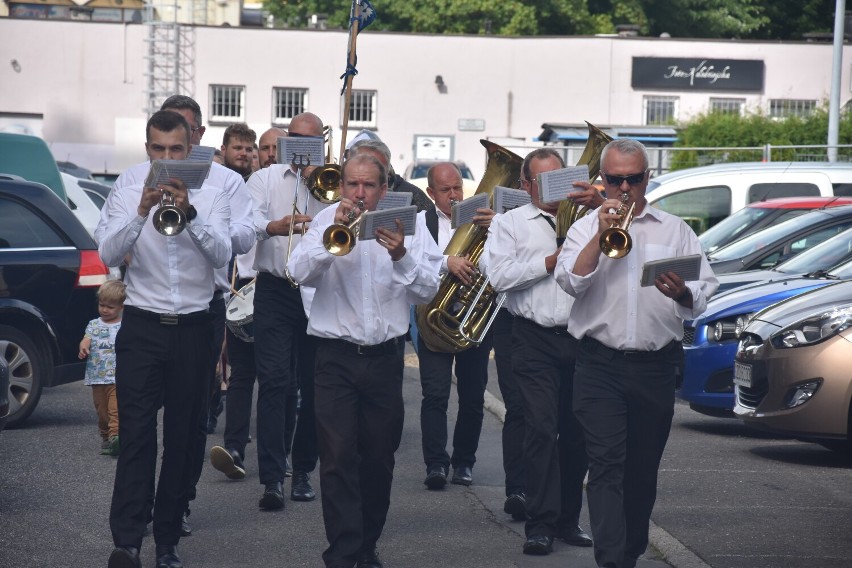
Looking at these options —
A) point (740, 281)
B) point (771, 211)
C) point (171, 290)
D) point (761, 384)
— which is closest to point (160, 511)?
point (171, 290)

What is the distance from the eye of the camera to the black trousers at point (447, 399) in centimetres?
927

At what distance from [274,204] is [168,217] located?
2.22 m

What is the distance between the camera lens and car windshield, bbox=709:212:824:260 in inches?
545

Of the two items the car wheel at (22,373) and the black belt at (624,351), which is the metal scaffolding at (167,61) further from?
the black belt at (624,351)

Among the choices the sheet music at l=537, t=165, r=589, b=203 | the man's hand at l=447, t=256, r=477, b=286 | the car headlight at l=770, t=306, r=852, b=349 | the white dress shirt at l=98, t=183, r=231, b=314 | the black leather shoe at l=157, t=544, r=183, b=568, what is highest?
the sheet music at l=537, t=165, r=589, b=203

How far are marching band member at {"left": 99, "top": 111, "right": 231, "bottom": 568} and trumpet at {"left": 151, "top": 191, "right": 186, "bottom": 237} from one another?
0.08 m

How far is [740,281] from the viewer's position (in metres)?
13.0

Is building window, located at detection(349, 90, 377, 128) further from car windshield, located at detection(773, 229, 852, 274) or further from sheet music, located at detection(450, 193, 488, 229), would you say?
sheet music, located at detection(450, 193, 488, 229)

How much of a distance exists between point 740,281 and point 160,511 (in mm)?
7389

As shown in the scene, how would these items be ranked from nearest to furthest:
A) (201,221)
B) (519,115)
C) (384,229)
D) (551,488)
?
(384,229) → (201,221) → (551,488) → (519,115)

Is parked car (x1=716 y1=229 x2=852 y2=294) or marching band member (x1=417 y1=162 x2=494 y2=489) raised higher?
parked car (x1=716 y1=229 x2=852 y2=294)

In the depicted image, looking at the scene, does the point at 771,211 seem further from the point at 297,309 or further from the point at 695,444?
the point at 297,309

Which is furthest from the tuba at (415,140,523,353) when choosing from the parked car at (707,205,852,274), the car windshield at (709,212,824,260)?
the car windshield at (709,212,824,260)

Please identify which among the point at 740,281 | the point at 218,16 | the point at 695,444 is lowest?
the point at 695,444
